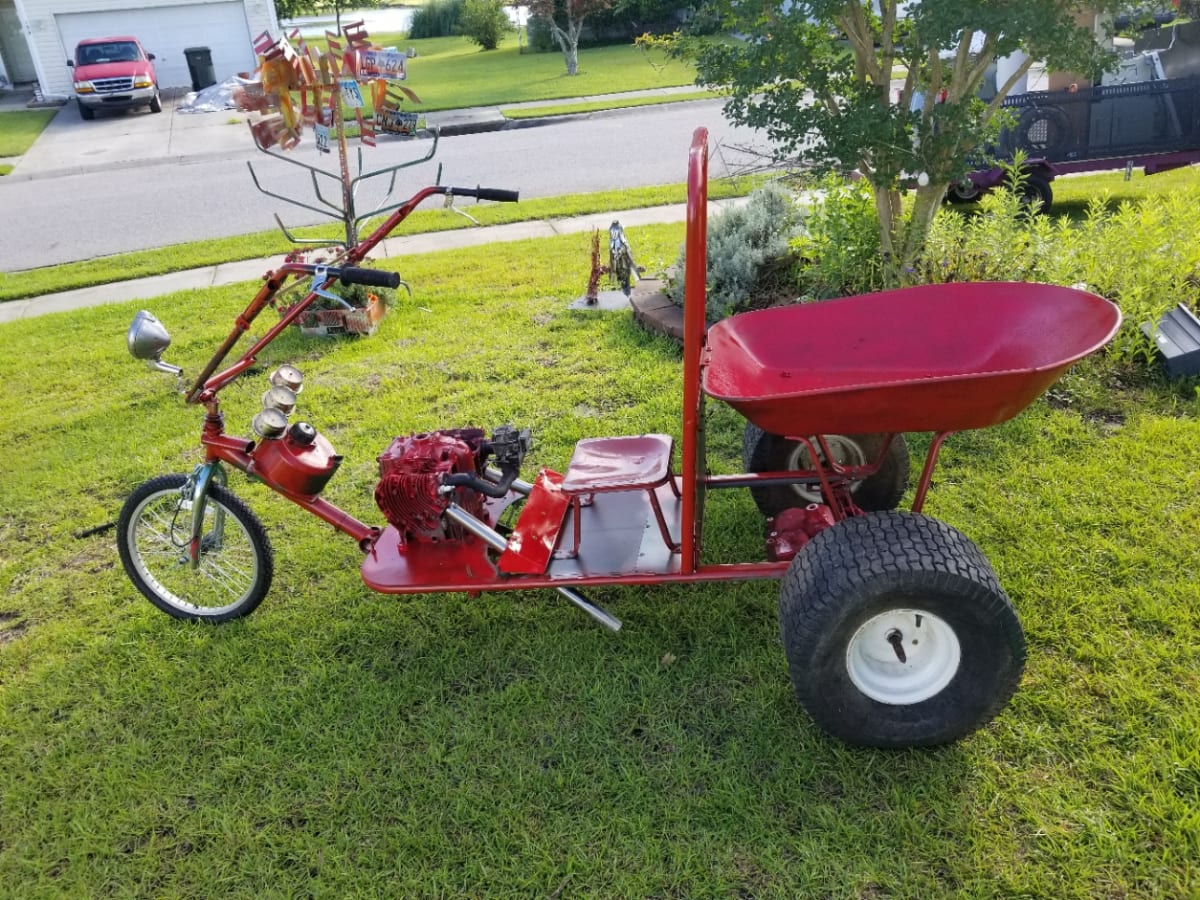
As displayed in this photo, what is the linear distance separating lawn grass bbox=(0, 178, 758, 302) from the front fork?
4.68 meters

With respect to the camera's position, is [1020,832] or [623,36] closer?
[1020,832]

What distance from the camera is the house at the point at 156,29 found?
22234 millimetres

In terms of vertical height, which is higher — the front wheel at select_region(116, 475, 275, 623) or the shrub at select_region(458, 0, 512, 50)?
the shrub at select_region(458, 0, 512, 50)

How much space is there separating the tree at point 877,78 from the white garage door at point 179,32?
74.4ft

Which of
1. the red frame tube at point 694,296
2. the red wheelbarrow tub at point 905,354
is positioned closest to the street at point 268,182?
the red wheelbarrow tub at point 905,354

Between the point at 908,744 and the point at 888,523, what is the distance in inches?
24.9

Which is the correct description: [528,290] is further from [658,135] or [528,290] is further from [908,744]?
[658,135]

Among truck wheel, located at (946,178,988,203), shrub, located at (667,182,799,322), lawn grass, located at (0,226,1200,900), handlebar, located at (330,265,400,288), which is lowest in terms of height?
lawn grass, located at (0,226,1200,900)

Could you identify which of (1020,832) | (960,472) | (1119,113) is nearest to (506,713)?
(1020,832)

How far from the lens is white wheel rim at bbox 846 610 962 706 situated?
2484 mm

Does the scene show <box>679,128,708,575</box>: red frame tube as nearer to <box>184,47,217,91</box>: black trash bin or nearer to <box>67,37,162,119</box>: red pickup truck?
<box>67,37,162,119</box>: red pickup truck

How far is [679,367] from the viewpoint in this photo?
196 inches

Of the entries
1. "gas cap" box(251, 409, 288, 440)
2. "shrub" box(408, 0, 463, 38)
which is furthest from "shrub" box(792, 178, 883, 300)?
"shrub" box(408, 0, 463, 38)

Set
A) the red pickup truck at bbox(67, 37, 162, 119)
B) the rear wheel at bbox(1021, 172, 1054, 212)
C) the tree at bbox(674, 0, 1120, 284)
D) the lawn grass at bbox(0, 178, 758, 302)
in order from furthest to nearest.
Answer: the red pickup truck at bbox(67, 37, 162, 119), the lawn grass at bbox(0, 178, 758, 302), the rear wheel at bbox(1021, 172, 1054, 212), the tree at bbox(674, 0, 1120, 284)
